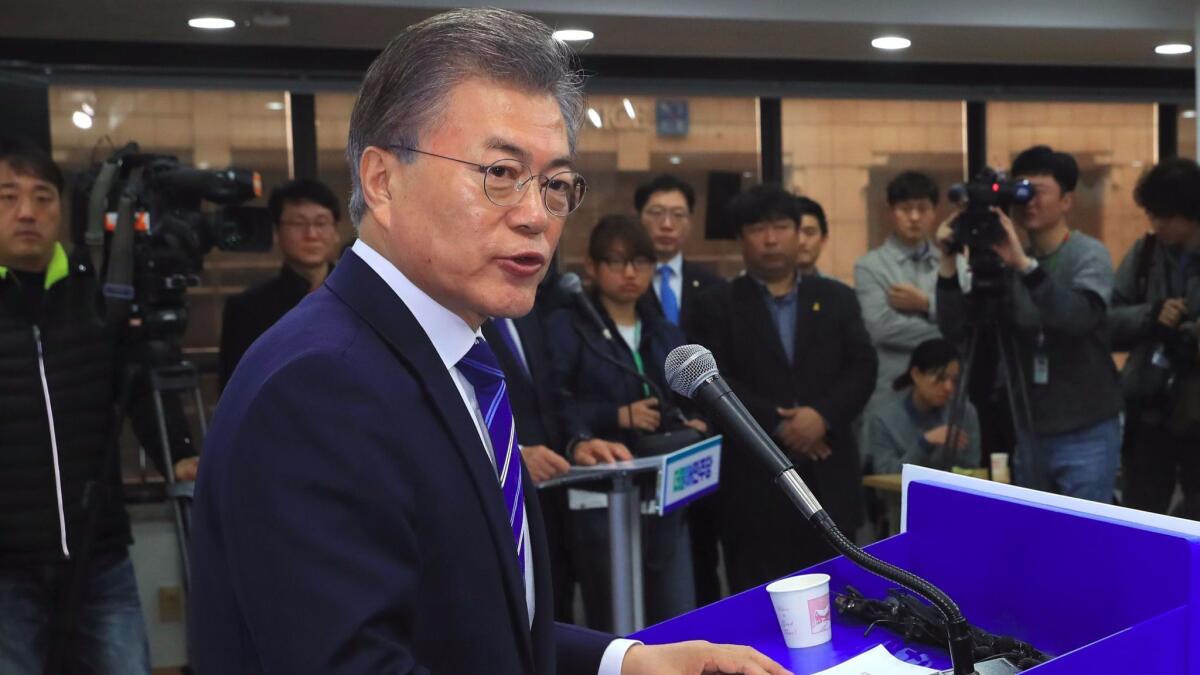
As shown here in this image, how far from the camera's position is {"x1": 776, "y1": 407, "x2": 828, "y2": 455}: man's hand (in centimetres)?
363

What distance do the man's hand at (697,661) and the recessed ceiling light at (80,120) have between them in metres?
4.06

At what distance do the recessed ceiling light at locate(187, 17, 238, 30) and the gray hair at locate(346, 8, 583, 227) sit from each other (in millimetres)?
3498

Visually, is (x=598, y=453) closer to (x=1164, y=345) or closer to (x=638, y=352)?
(x=638, y=352)

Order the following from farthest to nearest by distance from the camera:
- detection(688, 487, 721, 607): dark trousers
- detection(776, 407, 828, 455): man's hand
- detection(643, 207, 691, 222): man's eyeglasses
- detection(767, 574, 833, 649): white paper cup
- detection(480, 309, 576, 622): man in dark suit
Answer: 1. detection(643, 207, 691, 222): man's eyeglasses
2. detection(688, 487, 721, 607): dark trousers
3. detection(776, 407, 828, 455): man's hand
4. detection(480, 309, 576, 622): man in dark suit
5. detection(767, 574, 833, 649): white paper cup

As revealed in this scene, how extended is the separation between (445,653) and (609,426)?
2.41 m

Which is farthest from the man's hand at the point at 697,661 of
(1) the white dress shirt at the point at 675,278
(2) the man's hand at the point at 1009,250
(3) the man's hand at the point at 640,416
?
(1) the white dress shirt at the point at 675,278

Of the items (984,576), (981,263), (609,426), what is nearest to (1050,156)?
(981,263)

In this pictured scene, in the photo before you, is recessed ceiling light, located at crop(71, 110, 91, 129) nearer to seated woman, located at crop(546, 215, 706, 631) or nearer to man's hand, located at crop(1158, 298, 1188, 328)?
seated woman, located at crop(546, 215, 706, 631)

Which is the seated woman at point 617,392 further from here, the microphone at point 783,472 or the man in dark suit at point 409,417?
the man in dark suit at point 409,417

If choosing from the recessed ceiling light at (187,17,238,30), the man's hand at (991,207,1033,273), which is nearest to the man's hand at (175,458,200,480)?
the recessed ceiling light at (187,17,238,30)

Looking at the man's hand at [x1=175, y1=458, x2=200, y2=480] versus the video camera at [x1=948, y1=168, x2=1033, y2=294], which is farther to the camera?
the video camera at [x1=948, y1=168, x2=1033, y2=294]

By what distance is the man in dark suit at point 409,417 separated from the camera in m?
0.96

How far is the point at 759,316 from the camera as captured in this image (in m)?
3.79

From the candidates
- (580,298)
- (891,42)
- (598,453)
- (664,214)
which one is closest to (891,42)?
(891,42)
